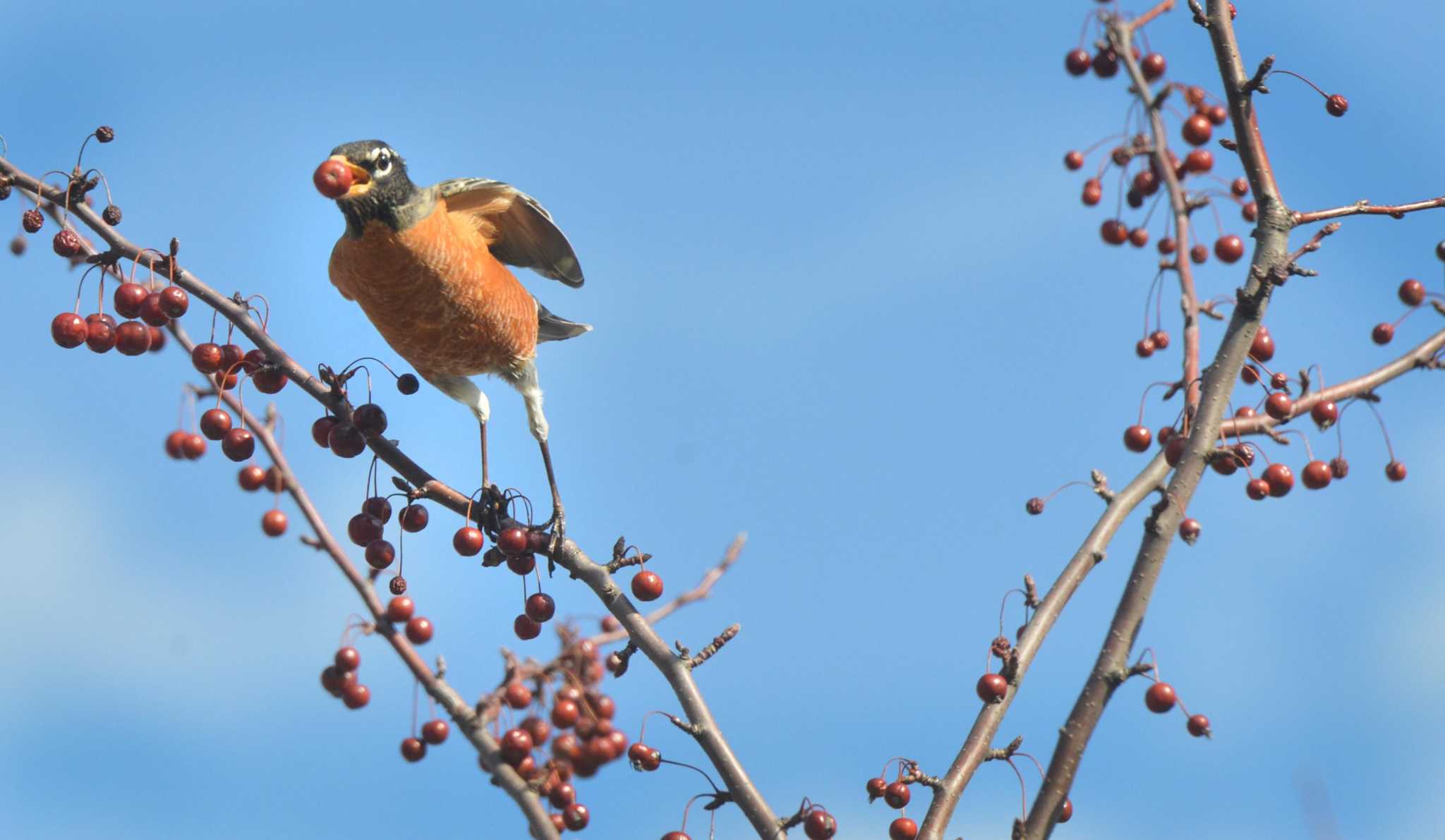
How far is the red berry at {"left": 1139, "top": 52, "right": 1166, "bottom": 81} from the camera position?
383 cm

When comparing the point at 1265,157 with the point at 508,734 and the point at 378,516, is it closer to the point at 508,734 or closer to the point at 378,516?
the point at 508,734

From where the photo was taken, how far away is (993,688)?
2727 millimetres

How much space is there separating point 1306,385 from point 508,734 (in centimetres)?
203

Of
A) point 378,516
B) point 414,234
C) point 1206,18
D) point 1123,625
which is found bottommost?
point 1123,625

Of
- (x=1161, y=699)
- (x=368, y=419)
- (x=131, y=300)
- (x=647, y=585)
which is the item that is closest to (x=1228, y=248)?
(x=1161, y=699)

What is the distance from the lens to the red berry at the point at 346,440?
3100mm

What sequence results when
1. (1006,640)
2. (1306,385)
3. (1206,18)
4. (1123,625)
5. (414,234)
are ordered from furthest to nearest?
(414,234) → (1306,385) → (1006,640) → (1206,18) → (1123,625)

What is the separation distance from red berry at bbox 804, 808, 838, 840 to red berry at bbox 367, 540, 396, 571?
4.00 ft

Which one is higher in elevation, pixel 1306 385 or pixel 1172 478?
pixel 1306 385

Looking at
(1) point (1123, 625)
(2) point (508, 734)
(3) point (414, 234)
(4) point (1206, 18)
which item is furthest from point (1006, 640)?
(3) point (414, 234)

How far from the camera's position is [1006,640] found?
9.23 ft

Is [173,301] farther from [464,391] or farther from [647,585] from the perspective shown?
[464,391]

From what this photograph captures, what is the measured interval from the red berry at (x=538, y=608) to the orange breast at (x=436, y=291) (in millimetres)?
1789

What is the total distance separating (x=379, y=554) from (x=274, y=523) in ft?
2.57
